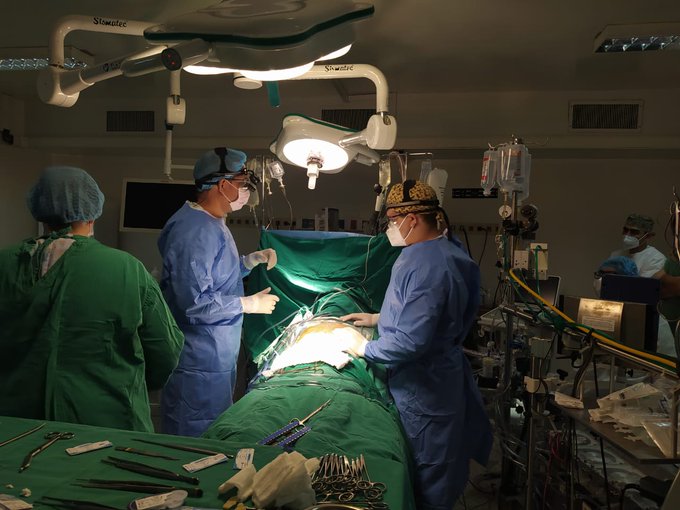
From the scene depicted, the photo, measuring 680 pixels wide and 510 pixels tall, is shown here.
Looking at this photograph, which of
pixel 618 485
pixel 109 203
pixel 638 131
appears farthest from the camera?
pixel 109 203

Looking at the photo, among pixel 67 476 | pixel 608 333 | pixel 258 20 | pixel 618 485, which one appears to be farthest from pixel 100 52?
pixel 618 485

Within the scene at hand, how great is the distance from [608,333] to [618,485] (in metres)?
1.04

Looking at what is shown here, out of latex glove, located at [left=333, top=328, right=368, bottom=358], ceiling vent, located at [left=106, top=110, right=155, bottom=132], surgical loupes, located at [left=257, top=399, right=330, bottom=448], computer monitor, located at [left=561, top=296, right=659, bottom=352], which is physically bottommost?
surgical loupes, located at [left=257, top=399, right=330, bottom=448]

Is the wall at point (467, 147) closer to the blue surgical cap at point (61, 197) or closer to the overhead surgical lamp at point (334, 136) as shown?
the overhead surgical lamp at point (334, 136)

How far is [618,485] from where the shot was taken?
2275mm

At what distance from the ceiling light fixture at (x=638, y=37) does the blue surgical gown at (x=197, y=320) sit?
2.72m

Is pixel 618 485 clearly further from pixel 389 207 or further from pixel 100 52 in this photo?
pixel 100 52

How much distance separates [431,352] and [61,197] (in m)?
A: 1.62

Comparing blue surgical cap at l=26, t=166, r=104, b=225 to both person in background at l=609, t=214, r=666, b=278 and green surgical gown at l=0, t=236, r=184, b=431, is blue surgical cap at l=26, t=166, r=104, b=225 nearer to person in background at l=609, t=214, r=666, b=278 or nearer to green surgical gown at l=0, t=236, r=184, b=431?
green surgical gown at l=0, t=236, r=184, b=431

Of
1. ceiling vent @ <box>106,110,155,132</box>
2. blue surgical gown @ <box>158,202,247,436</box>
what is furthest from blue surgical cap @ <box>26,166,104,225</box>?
ceiling vent @ <box>106,110,155,132</box>

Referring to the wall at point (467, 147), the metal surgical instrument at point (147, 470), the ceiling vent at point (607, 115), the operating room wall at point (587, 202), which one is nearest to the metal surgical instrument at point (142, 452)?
the metal surgical instrument at point (147, 470)

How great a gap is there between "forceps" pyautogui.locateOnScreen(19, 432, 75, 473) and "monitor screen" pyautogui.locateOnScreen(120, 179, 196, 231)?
3.66 m

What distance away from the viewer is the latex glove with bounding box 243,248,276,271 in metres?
3.00

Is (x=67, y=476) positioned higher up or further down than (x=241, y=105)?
further down
